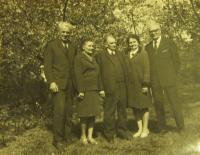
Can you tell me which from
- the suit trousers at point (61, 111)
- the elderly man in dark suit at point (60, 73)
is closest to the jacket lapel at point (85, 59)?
the elderly man in dark suit at point (60, 73)

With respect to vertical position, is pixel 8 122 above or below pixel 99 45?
below

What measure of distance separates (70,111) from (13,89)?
323 inches

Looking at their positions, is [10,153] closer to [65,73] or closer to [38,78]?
[65,73]

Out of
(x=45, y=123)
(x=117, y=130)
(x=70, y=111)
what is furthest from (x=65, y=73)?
(x=45, y=123)

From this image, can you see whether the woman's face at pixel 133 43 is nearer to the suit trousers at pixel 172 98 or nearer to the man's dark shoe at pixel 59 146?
the suit trousers at pixel 172 98

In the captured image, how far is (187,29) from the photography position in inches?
1007

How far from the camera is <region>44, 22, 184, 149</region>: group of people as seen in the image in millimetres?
9016

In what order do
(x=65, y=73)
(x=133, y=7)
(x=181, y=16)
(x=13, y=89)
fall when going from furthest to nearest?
(x=181, y=16), (x=133, y=7), (x=13, y=89), (x=65, y=73)

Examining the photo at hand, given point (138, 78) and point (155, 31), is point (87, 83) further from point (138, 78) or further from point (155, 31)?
point (155, 31)

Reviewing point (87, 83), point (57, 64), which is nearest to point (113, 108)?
point (87, 83)

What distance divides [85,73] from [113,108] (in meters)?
1.01

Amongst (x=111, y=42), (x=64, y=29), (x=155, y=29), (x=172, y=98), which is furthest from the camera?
(x=172, y=98)

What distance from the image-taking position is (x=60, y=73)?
29.5 ft

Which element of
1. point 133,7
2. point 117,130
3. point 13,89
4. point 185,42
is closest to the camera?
point 117,130
